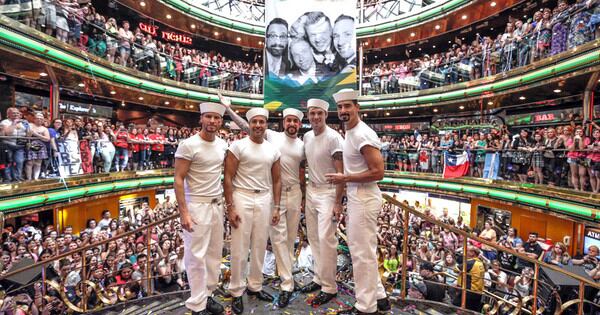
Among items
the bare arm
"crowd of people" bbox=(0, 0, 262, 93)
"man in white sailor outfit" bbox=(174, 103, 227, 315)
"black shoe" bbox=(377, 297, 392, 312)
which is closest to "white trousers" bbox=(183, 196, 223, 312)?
"man in white sailor outfit" bbox=(174, 103, 227, 315)

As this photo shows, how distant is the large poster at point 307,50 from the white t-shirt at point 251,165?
1113cm

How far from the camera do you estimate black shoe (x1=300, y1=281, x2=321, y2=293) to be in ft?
10.3

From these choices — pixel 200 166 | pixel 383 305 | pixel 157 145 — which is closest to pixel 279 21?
pixel 157 145

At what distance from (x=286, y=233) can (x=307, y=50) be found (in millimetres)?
12149

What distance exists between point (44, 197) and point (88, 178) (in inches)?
54.9

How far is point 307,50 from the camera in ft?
45.6

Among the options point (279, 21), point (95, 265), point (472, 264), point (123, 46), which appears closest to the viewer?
point (95, 265)

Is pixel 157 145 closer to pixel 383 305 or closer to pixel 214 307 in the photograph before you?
pixel 214 307

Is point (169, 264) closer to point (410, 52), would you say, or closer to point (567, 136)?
point (567, 136)

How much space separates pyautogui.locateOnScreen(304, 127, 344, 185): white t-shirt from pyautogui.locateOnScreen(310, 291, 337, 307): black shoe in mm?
1066

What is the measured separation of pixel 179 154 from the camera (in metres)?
2.73

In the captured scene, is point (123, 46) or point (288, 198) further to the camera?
point (123, 46)

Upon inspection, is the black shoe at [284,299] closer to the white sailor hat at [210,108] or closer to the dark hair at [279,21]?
the white sailor hat at [210,108]

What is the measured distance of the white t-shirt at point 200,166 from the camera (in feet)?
9.15
